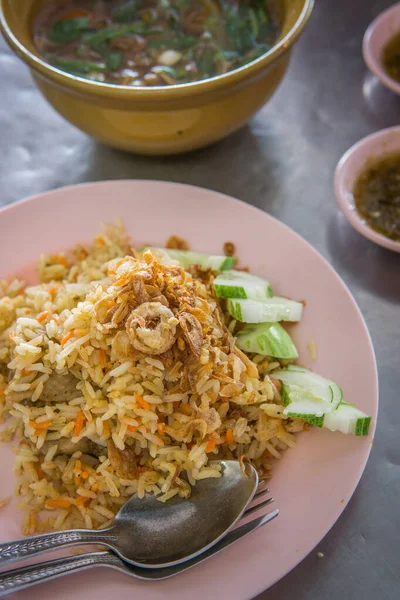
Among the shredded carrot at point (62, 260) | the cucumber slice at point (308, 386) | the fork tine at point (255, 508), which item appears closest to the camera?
the fork tine at point (255, 508)

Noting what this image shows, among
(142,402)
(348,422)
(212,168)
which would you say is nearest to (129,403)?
(142,402)

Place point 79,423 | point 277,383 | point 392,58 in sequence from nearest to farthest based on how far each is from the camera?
point 79,423, point 277,383, point 392,58

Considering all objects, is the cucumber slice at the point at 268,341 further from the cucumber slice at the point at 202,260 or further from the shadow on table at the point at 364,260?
the shadow on table at the point at 364,260

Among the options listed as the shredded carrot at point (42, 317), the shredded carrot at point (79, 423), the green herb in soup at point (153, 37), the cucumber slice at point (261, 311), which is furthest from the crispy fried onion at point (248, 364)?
the green herb in soup at point (153, 37)

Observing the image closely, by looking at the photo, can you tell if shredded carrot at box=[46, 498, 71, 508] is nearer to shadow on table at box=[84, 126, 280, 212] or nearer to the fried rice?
the fried rice

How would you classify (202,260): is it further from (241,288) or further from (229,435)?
(229,435)

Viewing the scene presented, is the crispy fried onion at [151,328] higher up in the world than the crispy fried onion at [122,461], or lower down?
higher up

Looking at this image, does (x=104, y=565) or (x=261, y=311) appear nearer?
(x=104, y=565)

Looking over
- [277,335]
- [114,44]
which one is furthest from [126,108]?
[277,335]
